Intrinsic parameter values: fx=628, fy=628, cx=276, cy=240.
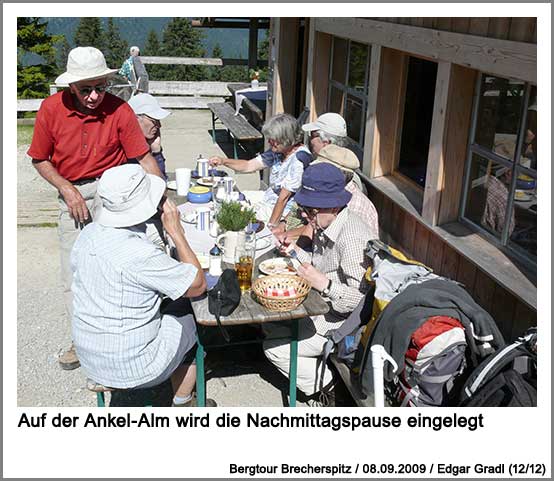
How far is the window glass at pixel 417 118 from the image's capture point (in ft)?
16.4

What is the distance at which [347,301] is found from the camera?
3.43 metres

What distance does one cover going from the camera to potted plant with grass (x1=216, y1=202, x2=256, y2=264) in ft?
11.7

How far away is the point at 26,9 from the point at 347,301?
257 cm

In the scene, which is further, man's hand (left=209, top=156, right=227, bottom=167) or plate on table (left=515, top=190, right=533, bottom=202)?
man's hand (left=209, top=156, right=227, bottom=167)

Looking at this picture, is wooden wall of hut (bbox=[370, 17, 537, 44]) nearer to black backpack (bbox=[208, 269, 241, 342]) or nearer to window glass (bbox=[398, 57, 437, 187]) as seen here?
window glass (bbox=[398, 57, 437, 187])

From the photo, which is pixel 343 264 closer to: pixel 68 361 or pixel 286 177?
pixel 286 177

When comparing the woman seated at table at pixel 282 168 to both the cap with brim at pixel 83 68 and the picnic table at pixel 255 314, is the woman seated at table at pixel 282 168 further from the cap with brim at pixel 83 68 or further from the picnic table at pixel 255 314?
the cap with brim at pixel 83 68

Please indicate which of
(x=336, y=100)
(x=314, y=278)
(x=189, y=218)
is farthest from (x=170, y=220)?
(x=336, y=100)

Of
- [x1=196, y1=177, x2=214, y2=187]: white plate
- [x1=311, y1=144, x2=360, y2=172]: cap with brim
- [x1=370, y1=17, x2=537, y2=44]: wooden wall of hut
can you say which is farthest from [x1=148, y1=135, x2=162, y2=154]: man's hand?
[x1=370, y1=17, x2=537, y2=44]: wooden wall of hut

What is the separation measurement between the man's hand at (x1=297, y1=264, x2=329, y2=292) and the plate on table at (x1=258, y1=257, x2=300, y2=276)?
0.06 m

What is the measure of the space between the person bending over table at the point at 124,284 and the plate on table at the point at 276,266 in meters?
0.51

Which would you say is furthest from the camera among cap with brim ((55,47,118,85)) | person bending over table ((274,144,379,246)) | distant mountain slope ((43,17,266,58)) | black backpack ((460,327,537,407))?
distant mountain slope ((43,17,266,58))

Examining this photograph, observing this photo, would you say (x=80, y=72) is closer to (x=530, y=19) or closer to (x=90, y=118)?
(x=90, y=118)

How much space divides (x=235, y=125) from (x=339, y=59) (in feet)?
11.1
